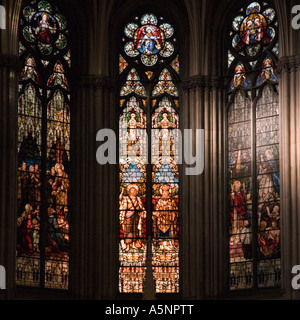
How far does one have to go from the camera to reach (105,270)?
1293 inches

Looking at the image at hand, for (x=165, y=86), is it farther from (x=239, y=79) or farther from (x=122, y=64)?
(x=239, y=79)

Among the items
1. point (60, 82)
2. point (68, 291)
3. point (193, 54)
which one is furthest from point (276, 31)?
point (68, 291)

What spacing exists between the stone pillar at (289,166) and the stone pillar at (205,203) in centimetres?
189

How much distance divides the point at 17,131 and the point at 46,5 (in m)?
3.94

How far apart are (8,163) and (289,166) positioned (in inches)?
251

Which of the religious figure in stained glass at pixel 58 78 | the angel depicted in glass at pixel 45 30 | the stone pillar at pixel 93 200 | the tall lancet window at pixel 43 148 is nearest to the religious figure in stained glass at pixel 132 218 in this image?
the stone pillar at pixel 93 200

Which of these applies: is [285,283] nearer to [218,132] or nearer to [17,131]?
[218,132]

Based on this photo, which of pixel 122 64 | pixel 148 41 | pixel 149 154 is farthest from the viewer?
pixel 148 41

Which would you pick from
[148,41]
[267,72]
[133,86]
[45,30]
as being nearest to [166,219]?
[133,86]

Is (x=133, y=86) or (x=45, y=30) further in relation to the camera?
(x=133, y=86)

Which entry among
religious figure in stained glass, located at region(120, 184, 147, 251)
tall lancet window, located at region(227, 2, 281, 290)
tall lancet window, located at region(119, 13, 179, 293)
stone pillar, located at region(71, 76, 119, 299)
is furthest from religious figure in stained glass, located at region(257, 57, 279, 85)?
religious figure in stained glass, located at region(120, 184, 147, 251)

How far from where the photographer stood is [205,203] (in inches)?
1303

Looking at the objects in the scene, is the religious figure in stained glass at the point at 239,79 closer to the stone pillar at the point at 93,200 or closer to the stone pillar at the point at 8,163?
the stone pillar at the point at 93,200

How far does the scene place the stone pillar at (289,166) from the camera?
31.3 meters
